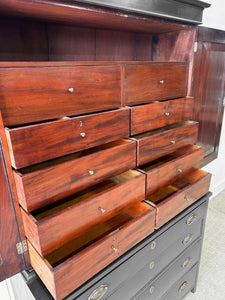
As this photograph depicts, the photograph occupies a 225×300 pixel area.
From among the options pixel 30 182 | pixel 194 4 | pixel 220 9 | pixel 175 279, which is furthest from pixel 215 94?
pixel 30 182

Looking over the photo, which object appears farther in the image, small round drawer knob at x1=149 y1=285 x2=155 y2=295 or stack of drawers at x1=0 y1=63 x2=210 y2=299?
small round drawer knob at x1=149 y1=285 x2=155 y2=295

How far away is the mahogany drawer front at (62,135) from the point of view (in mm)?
638

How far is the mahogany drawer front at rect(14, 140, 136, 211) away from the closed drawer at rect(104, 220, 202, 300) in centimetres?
40

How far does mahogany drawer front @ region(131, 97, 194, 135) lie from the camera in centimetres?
95

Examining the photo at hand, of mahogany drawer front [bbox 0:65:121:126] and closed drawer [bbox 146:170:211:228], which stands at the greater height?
mahogany drawer front [bbox 0:65:121:126]

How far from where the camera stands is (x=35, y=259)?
760 mm

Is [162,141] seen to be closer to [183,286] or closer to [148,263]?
[148,263]

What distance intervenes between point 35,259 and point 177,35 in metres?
1.21

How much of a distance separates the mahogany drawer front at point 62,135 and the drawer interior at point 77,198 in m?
0.19

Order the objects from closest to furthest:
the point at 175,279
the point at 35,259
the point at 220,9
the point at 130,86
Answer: the point at 35,259 < the point at 130,86 < the point at 175,279 < the point at 220,9

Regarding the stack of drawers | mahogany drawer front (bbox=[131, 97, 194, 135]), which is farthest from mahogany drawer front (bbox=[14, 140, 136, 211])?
mahogany drawer front (bbox=[131, 97, 194, 135])

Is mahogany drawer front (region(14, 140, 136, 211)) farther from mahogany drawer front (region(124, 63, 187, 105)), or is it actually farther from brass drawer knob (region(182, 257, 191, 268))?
brass drawer knob (region(182, 257, 191, 268))

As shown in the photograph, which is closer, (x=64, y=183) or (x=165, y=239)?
(x=64, y=183)

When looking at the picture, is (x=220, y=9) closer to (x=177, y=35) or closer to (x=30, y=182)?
(x=177, y=35)
